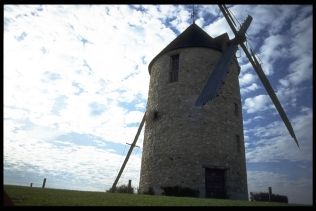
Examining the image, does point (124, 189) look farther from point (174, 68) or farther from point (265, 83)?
point (265, 83)

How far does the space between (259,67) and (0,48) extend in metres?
16.3

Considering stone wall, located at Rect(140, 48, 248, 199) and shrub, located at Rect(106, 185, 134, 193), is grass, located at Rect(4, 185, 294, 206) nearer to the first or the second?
stone wall, located at Rect(140, 48, 248, 199)

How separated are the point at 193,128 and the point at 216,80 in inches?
115

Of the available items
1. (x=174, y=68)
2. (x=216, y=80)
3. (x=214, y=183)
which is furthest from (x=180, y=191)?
(x=174, y=68)

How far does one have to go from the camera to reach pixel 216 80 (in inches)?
555

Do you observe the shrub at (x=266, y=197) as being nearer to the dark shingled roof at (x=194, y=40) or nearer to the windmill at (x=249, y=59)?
the windmill at (x=249, y=59)

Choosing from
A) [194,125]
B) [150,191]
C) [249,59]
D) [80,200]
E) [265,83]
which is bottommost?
[80,200]

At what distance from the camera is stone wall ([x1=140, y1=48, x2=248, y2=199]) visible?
14109 mm

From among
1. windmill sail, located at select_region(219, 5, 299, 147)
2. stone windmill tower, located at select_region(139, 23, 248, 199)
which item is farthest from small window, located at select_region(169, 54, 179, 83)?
Result: windmill sail, located at select_region(219, 5, 299, 147)

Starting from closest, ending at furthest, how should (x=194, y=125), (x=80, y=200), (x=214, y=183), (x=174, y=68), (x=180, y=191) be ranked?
(x=80, y=200) < (x=180, y=191) < (x=214, y=183) < (x=194, y=125) < (x=174, y=68)

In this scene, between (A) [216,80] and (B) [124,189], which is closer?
(A) [216,80]
